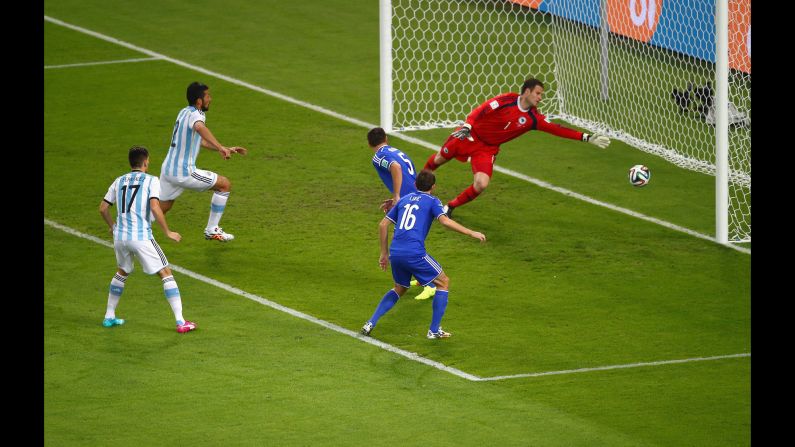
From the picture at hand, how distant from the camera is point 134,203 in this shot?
1291cm

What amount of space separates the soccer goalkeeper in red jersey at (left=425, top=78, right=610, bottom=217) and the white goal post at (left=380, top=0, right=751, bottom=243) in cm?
270

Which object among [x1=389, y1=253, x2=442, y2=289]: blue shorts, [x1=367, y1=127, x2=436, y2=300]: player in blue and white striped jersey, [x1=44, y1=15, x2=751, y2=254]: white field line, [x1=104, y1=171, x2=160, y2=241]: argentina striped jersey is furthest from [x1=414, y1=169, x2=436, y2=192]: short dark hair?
[x1=44, y1=15, x2=751, y2=254]: white field line

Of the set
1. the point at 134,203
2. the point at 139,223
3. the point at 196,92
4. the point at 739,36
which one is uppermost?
the point at 739,36

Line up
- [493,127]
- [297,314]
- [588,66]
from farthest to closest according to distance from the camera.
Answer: [588,66]
[493,127]
[297,314]

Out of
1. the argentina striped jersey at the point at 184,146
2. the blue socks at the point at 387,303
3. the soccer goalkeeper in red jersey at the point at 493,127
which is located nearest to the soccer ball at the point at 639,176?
the soccer goalkeeper in red jersey at the point at 493,127

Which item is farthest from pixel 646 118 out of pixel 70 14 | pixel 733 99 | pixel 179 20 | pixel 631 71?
pixel 70 14

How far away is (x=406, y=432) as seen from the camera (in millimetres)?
10820

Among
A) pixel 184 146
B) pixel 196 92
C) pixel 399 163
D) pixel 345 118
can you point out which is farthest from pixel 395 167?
pixel 345 118

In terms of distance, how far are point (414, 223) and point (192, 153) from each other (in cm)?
348

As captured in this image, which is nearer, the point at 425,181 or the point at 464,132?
the point at 425,181

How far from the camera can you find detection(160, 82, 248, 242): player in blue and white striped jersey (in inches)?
590

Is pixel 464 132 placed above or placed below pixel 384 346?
above

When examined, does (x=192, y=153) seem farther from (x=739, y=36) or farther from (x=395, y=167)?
(x=739, y=36)

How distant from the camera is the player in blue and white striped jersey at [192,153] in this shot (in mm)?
14984
